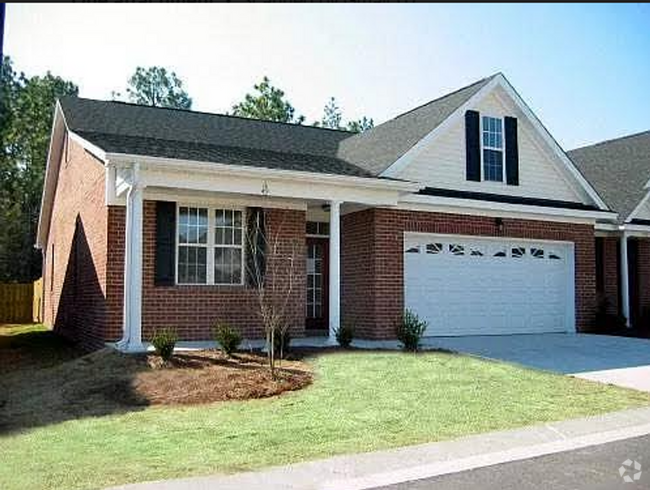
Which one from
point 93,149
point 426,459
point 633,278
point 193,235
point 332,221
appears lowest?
point 426,459

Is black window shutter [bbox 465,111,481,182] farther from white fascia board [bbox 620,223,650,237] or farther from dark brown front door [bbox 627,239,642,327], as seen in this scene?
dark brown front door [bbox 627,239,642,327]

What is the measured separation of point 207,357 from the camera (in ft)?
36.4

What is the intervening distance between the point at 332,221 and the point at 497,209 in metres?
4.61

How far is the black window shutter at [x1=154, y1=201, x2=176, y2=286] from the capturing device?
527 inches

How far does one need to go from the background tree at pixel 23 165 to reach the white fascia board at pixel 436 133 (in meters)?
28.4

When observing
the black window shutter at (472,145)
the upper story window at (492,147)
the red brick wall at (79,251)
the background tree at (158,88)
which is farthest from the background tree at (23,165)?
the upper story window at (492,147)

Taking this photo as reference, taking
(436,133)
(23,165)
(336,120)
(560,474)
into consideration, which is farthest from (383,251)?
(336,120)

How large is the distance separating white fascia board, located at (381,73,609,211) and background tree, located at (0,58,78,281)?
93.5 ft

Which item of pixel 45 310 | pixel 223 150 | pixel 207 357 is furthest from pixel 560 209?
pixel 45 310

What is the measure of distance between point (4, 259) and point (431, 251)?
29306 millimetres

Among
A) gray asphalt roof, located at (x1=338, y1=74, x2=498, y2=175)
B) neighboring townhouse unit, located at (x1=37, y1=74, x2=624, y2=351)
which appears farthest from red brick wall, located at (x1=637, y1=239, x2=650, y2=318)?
gray asphalt roof, located at (x1=338, y1=74, x2=498, y2=175)

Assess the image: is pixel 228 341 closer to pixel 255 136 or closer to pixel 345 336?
pixel 345 336

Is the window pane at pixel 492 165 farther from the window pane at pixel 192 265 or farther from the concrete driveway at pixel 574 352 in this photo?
the window pane at pixel 192 265

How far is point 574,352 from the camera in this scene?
13391 mm
